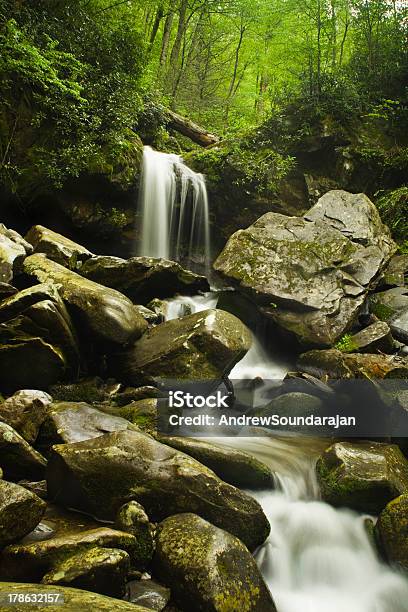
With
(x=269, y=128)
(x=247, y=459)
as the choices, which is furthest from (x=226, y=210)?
(x=247, y=459)

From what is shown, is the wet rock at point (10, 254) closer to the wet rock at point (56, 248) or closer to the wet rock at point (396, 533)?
the wet rock at point (56, 248)

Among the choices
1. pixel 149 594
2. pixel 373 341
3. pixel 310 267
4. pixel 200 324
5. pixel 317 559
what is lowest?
pixel 317 559

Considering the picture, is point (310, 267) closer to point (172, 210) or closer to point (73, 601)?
point (172, 210)

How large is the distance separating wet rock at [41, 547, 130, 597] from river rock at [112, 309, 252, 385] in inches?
130

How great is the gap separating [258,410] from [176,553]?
363 cm

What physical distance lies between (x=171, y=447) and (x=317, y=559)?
1654 millimetres

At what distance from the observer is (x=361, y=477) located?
428 cm

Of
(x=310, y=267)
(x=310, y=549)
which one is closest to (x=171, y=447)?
(x=310, y=549)

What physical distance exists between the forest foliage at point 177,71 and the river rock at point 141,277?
2.57 m

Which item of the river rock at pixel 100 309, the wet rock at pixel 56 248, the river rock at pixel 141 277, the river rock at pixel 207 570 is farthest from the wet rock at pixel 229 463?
the wet rock at pixel 56 248

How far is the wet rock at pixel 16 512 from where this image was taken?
9.30 feet

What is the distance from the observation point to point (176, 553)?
9.80 ft

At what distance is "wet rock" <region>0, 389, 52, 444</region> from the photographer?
423 cm

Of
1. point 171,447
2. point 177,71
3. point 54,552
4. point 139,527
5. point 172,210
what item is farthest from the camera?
point 177,71
